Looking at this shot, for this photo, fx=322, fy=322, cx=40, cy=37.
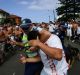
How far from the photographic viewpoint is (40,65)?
6523mm

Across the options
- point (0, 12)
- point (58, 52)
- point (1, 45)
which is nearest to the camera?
point (58, 52)

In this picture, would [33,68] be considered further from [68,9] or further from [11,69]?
[68,9]

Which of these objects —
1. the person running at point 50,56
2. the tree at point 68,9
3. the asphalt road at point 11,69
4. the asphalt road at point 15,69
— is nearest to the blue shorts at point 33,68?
the person running at point 50,56

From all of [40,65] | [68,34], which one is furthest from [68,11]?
[40,65]

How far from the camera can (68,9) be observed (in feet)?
272

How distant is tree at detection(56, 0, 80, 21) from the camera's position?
262 feet

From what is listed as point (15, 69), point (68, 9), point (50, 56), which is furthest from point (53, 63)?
point (68, 9)

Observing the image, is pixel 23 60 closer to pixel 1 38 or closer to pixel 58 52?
pixel 58 52

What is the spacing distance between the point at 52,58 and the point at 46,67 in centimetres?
39

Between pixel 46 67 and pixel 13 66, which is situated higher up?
pixel 46 67

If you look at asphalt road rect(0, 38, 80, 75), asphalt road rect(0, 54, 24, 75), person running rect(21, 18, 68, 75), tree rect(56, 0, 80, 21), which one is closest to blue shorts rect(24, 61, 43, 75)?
person running rect(21, 18, 68, 75)

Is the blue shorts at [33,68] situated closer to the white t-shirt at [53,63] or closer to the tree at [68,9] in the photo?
the white t-shirt at [53,63]

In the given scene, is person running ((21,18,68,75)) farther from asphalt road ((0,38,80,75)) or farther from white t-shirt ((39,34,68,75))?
asphalt road ((0,38,80,75))

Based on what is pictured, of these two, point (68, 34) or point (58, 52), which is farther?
point (68, 34)
